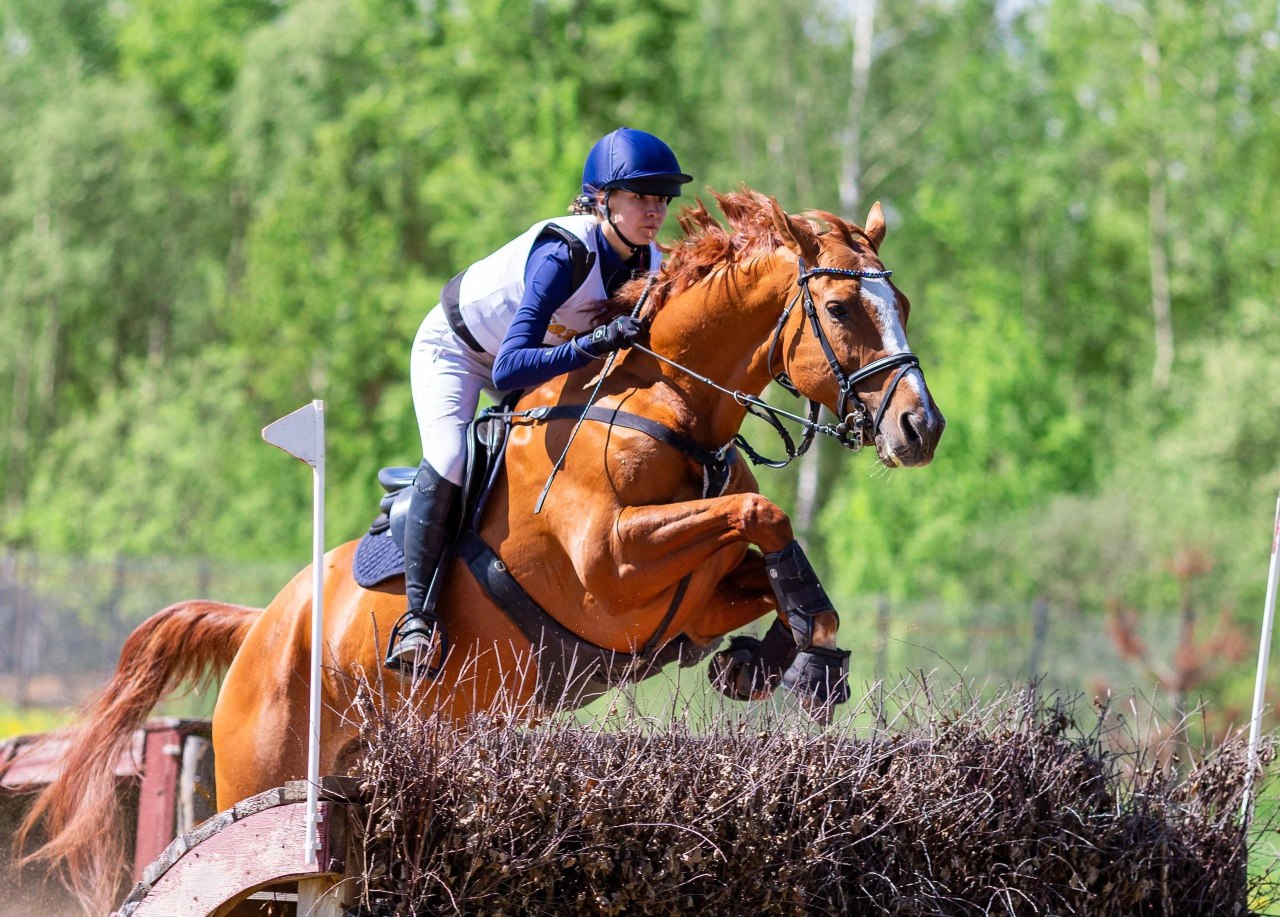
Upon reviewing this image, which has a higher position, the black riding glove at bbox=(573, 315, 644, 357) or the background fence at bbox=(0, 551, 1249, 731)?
the black riding glove at bbox=(573, 315, 644, 357)

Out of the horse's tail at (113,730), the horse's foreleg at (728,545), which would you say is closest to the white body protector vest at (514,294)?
the horse's foreleg at (728,545)

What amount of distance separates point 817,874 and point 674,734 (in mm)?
466

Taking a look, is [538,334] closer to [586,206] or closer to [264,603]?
[586,206]

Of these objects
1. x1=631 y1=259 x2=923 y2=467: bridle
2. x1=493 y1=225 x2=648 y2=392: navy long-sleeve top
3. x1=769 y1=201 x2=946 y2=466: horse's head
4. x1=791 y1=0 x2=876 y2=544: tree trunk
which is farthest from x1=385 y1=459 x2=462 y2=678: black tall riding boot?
x1=791 y1=0 x2=876 y2=544: tree trunk

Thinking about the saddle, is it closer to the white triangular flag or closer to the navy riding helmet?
the navy riding helmet

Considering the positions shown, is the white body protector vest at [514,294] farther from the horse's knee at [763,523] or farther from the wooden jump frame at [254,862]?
the wooden jump frame at [254,862]

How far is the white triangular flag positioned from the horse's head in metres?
1.38

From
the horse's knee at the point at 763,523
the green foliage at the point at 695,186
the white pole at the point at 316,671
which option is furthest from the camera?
the green foliage at the point at 695,186

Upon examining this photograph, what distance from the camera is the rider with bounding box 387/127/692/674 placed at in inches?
172

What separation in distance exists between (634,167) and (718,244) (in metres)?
0.36

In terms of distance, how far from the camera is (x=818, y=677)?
13.1 feet

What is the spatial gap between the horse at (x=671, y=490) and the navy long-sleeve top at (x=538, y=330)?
0.69ft

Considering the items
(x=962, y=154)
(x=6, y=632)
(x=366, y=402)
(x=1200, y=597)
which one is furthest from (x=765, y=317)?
(x=962, y=154)

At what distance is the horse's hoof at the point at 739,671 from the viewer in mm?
4363
